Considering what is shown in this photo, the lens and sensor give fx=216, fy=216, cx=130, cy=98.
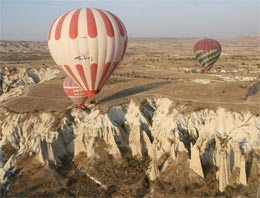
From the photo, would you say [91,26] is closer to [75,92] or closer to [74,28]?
[74,28]

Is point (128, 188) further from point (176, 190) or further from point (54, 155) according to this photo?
point (54, 155)

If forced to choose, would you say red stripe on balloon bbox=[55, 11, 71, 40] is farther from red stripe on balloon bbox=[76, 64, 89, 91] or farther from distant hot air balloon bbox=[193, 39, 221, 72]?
distant hot air balloon bbox=[193, 39, 221, 72]

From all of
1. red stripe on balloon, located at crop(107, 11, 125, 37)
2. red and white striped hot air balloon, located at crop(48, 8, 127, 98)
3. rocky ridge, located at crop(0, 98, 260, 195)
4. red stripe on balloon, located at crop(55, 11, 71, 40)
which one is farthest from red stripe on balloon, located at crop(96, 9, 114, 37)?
rocky ridge, located at crop(0, 98, 260, 195)

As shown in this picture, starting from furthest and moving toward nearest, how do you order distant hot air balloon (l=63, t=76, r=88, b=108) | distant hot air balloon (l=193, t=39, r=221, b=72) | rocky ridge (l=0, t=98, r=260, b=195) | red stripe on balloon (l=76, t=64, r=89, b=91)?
distant hot air balloon (l=193, t=39, r=221, b=72) < distant hot air balloon (l=63, t=76, r=88, b=108) < red stripe on balloon (l=76, t=64, r=89, b=91) < rocky ridge (l=0, t=98, r=260, b=195)

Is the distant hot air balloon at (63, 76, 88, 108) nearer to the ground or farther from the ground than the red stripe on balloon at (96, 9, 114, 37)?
nearer to the ground

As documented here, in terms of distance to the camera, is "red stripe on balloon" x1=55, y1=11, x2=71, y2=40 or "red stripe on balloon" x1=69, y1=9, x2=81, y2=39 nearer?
"red stripe on balloon" x1=69, y1=9, x2=81, y2=39

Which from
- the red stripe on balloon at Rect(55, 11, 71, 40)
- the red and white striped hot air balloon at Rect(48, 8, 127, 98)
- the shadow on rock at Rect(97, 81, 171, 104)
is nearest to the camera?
the red and white striped hot air balloon at Rect(48, 8, 127, 98)

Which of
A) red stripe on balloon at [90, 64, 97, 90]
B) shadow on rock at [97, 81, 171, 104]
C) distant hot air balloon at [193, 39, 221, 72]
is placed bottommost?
shadow on rock at [97, 81, 171, 104]

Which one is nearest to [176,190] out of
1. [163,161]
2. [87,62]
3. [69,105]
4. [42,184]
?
[163,161]
